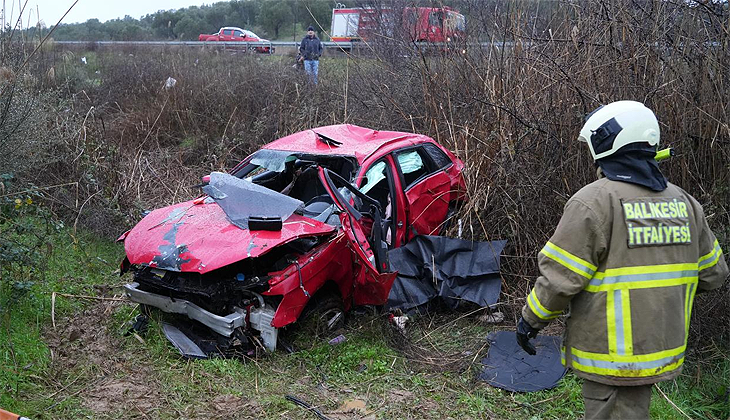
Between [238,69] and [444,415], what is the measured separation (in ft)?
35.0

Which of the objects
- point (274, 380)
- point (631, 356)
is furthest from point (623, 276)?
point (274, 380)

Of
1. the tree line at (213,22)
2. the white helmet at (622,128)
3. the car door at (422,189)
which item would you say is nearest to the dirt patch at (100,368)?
the car door at (422,189)

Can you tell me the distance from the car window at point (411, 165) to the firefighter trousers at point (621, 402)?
376 cm

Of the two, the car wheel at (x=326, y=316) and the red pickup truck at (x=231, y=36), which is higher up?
the red pickup truck at (x=231, y=36)

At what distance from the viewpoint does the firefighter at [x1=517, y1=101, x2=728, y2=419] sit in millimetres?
2723

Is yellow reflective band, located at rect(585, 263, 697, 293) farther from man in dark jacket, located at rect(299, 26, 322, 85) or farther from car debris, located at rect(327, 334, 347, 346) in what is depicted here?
man in dark jacket, located at rect(299, 26, 322, 85)

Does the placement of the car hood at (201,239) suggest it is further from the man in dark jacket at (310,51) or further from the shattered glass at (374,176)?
the man in dark jacket at (310,51)

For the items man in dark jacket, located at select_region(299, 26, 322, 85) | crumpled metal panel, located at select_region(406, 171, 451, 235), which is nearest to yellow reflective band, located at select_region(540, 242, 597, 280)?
crumpled metal panel, located at select_region(406, 171, 451, 235)

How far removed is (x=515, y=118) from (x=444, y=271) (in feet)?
5.85

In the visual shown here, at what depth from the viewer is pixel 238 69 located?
44.5 ft

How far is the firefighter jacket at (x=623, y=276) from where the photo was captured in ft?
8.92

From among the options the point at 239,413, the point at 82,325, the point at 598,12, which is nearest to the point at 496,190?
the point at 598,12

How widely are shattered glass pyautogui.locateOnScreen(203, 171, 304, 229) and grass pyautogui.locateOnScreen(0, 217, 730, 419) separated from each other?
1159mm

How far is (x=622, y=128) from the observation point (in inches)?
109
